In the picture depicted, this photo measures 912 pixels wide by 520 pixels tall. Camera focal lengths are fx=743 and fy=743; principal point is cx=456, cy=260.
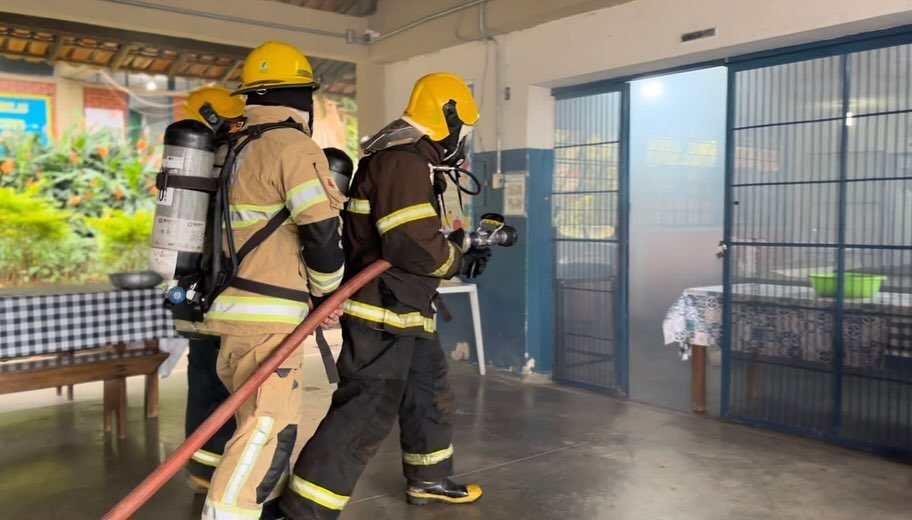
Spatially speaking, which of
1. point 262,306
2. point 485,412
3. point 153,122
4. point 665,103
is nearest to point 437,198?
point 262,306

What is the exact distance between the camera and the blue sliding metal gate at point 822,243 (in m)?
3.83

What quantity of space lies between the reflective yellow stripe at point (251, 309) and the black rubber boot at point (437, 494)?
1088mm

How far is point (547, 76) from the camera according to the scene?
5434 millimetres

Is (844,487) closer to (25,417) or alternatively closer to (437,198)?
(437,198)

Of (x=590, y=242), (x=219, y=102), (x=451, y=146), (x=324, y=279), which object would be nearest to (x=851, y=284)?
(x=590, y=242)

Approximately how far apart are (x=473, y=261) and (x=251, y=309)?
989 mm

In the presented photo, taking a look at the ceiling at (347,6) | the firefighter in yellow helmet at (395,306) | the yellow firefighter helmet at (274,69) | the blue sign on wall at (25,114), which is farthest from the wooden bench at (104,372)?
the blue sign on wall at (25,114)

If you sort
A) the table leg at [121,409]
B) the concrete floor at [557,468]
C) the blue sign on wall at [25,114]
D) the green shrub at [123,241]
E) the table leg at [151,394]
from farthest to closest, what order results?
1. the blue sign on wall at [25,114]
2. the green shrub at [123,241]
3. the table leg at [151,394]
4. the table leg at [121,409]
5. the concrete floor at [557,468]

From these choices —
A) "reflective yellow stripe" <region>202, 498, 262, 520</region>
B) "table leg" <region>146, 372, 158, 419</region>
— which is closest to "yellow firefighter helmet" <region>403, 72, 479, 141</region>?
"reflective yellow stripe" <region>202, 498, 262, 520</region>

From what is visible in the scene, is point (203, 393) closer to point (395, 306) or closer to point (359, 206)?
point (395, 306)

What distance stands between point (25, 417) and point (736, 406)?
4.46m

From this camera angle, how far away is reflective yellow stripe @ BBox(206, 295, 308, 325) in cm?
254

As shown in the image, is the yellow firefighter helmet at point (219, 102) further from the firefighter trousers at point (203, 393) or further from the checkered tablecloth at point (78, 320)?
the checkered tablecloth at point (78, 320)

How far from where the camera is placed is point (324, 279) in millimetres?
2627
